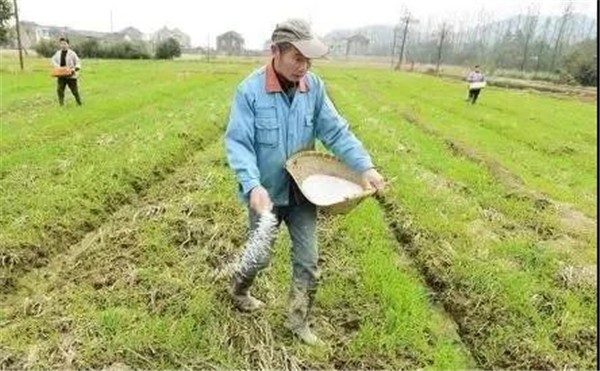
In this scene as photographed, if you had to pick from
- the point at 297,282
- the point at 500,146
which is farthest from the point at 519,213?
the point at 500,146

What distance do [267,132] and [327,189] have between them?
636mm

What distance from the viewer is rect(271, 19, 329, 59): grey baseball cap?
148 inches

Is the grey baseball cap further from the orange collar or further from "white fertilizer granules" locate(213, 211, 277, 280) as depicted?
"white fertilizer granules" locate(213, 211, 277, 280)

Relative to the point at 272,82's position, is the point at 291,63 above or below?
above

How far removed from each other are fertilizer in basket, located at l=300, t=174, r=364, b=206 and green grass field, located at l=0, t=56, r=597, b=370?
41.6 inches

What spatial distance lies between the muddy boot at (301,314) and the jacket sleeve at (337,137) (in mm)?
928

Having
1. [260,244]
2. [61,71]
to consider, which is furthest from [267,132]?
[61,71]

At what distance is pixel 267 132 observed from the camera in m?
4.05

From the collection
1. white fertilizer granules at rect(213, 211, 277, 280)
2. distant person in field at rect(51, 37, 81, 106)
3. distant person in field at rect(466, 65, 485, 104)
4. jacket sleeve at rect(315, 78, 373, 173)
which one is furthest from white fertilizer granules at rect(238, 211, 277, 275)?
distant person in field at rect(466, 65, 485, 104)

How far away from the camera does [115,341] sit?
426 cm

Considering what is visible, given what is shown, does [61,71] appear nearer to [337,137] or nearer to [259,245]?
[337,137]

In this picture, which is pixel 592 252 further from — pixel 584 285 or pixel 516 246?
pixel 584 285

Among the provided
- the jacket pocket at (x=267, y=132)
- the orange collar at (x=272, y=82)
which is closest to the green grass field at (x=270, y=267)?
the jacket pocket at (x=267, y=132)

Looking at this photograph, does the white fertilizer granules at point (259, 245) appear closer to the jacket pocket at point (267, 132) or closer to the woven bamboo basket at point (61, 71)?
the jacket pocket at point (267, 132)
